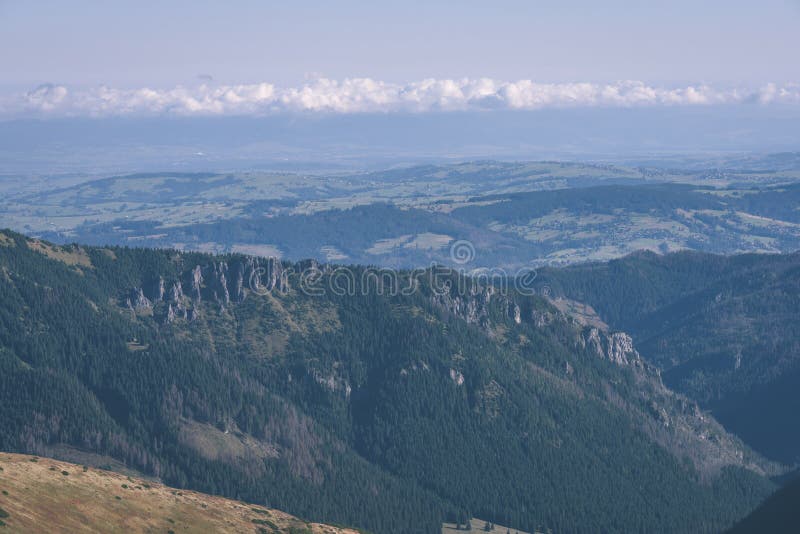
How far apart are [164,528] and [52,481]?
20653 mm

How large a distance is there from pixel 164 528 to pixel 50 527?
91.3 ft

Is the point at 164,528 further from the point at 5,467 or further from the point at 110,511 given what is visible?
the point at 5,467

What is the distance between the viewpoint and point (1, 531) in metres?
161

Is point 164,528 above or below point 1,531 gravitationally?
below

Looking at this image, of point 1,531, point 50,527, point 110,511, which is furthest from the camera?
point 110,511

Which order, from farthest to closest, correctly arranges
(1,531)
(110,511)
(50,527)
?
(110,511) → (50,527) → (1,531)

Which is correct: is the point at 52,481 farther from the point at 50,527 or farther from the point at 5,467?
the point at 50,527

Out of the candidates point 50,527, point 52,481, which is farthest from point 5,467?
point 50,527

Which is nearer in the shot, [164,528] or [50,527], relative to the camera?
[50,527]

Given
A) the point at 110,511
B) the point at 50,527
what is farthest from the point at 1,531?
the point at 110,511

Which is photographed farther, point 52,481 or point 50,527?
point 52,481

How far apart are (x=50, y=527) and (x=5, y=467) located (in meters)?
26.1

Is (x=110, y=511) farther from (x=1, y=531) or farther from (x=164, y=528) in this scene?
(x=1, y=531)

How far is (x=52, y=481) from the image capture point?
198 meters
